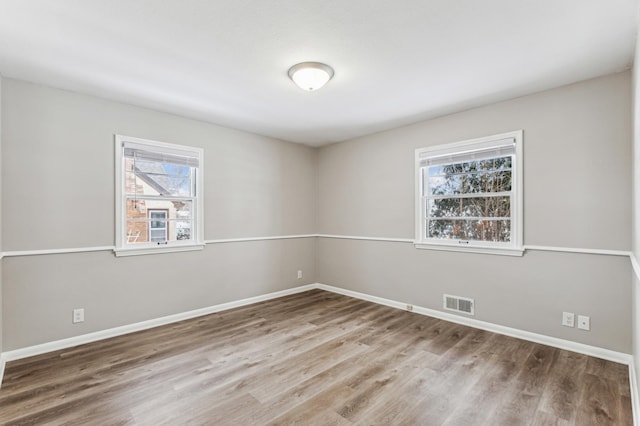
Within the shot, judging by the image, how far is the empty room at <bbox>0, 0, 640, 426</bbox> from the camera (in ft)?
6.56

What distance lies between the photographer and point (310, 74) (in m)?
2.52

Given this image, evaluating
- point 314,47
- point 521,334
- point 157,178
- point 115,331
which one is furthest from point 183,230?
point 521,334

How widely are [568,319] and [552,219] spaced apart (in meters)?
0.94

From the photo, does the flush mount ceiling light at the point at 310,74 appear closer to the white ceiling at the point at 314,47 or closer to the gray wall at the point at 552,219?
the white ceiling at the point at 314,47


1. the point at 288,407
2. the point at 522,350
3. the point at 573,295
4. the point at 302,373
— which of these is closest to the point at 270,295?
the point at 302,373

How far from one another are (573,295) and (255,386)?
116 inches

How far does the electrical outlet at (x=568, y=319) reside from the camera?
2.81 m

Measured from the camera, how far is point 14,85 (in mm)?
2699

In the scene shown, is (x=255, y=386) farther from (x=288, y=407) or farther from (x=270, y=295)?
(x=270, y=295)

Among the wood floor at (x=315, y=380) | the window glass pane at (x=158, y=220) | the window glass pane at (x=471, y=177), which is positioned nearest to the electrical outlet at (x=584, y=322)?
the wood floor at (x=315, y=380)

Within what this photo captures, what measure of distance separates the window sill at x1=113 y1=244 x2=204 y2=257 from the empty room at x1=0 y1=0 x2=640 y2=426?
2cm

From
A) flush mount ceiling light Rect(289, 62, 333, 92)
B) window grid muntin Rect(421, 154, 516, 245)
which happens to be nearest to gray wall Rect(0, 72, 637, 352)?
window grid muntin Rect(421, 154, 516, 245)

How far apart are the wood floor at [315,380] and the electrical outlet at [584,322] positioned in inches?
10.8

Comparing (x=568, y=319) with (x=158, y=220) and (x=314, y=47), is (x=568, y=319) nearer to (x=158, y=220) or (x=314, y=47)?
(x=314, y=47)
